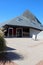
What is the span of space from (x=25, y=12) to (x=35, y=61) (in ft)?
127

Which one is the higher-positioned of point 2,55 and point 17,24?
point 17,24

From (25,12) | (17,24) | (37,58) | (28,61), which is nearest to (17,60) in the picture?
(28,61)

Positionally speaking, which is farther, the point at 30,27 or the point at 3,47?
the point at 30,27

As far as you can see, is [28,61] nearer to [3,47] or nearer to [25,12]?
[3,47]

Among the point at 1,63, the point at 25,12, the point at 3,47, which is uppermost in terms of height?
the point at 25,12

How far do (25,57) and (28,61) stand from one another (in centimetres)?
100

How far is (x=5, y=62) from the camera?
997 cm

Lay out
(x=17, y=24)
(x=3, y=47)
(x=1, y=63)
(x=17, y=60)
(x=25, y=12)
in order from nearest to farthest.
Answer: (x=1, y=63)
(x=17, y=60)
(x=3, y=47)
(x=17, y=24)
(x=25, y=12)

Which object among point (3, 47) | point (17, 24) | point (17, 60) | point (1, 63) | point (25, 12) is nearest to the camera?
point (1, 63)

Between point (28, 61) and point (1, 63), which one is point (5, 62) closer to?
point (1, 63)

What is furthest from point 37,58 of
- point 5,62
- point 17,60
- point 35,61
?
point 5,62

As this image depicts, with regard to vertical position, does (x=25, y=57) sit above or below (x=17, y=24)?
below

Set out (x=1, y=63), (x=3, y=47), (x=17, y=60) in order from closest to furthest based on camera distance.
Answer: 1. (x=1, y=63)
2. (x=17, y=60)
3. (x=3, y=47)

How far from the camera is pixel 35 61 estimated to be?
10.2 meters
